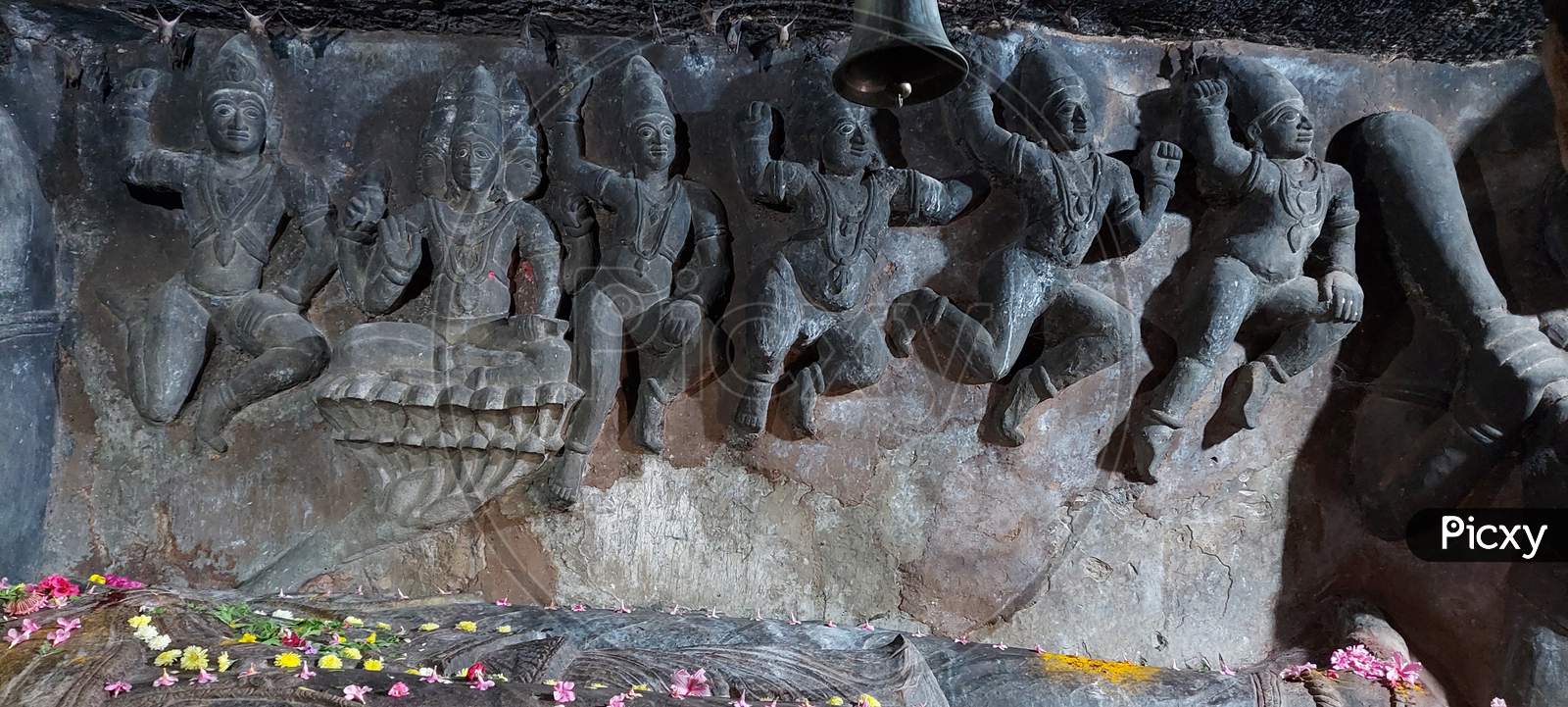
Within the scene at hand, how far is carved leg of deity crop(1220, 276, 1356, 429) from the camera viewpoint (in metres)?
3.90

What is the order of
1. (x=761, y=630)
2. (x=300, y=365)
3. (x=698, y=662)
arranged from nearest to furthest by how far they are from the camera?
(x=698, y=662)
(x=761, y=630)
(x=300, y=365)

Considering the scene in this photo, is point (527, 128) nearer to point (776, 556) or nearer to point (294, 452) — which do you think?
point (294, 452)

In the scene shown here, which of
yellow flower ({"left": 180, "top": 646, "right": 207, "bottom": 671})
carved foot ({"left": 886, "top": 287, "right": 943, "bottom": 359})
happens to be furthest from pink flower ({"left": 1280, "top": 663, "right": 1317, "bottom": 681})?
yellow flower ({"left": 180, "top": 646, "right": 207, "bottom": 671})

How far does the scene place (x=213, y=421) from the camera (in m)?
3.84

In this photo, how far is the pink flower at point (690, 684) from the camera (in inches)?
115

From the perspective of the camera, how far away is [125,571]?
12.6ft

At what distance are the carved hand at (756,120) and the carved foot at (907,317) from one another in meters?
0.79

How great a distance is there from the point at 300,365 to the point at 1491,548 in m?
4.25

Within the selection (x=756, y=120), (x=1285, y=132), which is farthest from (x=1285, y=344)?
(x=756, y=120)

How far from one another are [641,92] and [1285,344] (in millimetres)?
2534

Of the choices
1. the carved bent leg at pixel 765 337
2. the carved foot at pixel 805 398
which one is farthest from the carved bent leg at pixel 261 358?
the carved foot at pixel 805 398

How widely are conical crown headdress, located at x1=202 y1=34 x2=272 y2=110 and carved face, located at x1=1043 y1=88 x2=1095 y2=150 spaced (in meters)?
2.88

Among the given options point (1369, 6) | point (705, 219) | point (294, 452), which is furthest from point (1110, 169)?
point (294, 452)

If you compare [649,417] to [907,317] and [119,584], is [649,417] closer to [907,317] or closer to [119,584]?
[907,317]
